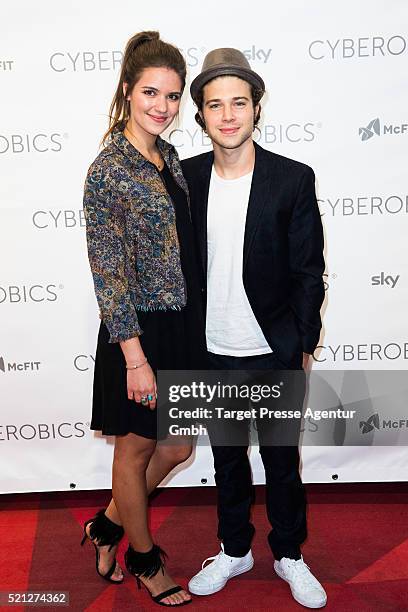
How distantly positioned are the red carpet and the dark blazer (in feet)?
2.75

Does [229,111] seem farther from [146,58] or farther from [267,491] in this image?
[267,491]

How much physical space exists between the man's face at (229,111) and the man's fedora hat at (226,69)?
16mm

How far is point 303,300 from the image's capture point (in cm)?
212

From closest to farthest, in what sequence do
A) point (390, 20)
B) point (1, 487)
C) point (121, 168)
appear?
point (121, 168), point (390, 20), point (1, 487)

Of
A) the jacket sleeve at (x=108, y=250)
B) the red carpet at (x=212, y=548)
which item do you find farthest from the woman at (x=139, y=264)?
the red carpet at (x=212, y=548)

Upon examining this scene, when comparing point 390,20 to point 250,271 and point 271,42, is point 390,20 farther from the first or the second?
point 250,271

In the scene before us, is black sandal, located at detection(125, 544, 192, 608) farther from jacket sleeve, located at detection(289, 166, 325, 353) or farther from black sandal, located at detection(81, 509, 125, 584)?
jacket sleeve, located at detection(289, 166, 325, 353)

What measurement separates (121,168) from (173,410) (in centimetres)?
81

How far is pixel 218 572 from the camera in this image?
238 cm

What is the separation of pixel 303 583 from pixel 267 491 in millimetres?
328

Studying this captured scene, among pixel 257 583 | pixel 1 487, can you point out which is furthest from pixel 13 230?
pixel 257 583

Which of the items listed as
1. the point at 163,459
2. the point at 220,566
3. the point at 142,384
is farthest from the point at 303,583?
the point at 142,384

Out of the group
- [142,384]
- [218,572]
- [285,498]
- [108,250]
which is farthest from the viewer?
[218,572]

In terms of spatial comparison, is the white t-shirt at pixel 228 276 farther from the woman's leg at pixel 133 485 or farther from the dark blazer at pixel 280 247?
the woman's leg at pixel 133 485
